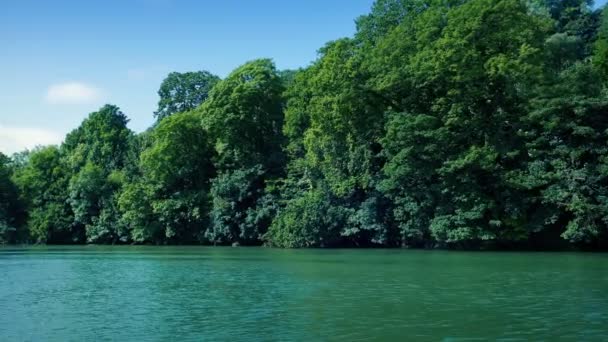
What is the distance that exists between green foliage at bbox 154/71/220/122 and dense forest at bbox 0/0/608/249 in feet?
32.0

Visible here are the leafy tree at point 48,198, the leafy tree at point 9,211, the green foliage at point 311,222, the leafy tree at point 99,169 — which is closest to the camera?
the green foliage at point 311,222

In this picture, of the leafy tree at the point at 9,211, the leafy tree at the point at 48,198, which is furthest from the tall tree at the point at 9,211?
the leafy tree at the point at 48,198

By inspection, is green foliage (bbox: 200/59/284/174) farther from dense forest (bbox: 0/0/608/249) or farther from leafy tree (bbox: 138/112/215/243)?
leafy tree (bbox: 138/112/215/243)

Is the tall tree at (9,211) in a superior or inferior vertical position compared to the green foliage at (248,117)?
inferior

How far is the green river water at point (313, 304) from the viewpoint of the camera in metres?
14.7

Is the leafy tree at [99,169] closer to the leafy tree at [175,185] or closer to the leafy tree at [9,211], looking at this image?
the leafy tree at [175,185]

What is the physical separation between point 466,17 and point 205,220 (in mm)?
34578

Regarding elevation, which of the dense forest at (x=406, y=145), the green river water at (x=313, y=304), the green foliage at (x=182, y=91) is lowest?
the green river water at (x=313, y=304)

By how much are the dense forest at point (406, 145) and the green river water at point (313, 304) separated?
1394cm

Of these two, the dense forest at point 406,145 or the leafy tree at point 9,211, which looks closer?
the dense forest at point 406,145

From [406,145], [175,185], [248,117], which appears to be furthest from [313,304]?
[175,185]

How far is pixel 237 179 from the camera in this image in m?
65.4

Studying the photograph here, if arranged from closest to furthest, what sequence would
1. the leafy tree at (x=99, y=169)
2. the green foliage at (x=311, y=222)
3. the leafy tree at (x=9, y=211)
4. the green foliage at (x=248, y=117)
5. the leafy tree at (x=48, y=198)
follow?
the green foliage at (x=311, y=222)
the green foliage at (x=248, y=117)
the leafy tree at (x=99, y=169)
the leafy tree at (x=48, y=198)
the leafy tree at (x=9, y=211)

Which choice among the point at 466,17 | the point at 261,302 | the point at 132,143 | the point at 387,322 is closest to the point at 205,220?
the point at 132,143
